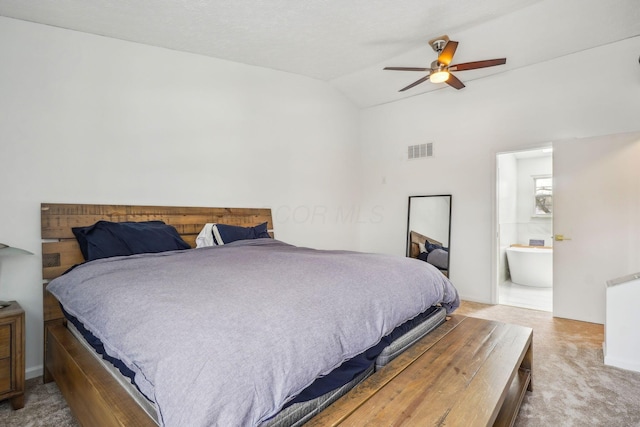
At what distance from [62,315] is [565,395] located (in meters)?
3.56

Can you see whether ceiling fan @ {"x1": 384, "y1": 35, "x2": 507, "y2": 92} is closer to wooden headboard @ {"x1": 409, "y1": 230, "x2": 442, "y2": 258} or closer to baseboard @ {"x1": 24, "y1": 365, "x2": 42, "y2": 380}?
wooden headboard @ {"x1": 409, "y1": 230, "x2": 442, "y2": 258}

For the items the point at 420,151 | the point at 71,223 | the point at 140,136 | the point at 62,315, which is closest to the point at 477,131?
the point at 420,151

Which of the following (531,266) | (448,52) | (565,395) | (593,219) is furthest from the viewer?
(531,266)

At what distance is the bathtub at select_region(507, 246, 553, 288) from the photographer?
5324 millimetres

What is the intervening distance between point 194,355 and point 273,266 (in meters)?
0.93

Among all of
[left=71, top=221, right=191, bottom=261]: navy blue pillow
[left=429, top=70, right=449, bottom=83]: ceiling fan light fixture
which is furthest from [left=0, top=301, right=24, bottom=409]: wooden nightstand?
[left=429, top=70, right=449, bottom=83]: ceiling fan light fixture

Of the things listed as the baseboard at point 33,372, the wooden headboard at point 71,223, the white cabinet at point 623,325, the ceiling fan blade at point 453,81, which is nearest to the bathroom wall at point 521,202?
the ceiling fan blade at point 453,81

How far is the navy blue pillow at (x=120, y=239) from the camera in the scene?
7.83 ft

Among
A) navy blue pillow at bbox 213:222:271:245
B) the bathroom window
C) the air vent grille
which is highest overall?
the air vent grille

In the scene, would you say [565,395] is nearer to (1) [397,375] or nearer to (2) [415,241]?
(1) [397,375]

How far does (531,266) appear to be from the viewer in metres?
5.45

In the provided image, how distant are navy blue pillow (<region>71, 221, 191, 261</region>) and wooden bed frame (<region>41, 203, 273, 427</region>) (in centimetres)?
14

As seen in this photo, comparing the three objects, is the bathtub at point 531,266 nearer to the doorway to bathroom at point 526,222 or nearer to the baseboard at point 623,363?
the doorway to bathroom at point 526,222

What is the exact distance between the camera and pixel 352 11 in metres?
2.96
